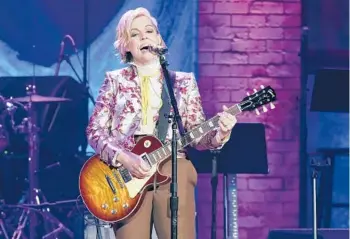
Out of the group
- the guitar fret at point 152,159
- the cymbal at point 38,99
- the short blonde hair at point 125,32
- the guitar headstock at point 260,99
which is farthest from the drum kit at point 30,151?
the guitar headstock at point 260,99

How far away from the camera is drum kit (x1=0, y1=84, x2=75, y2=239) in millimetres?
6055

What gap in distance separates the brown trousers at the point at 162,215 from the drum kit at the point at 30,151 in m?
2.09

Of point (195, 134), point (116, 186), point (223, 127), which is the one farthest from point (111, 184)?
point (223, 127)

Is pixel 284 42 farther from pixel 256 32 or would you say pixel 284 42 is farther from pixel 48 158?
pixel 48 158

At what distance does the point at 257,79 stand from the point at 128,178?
2.24 m

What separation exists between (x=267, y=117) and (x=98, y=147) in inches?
90.1

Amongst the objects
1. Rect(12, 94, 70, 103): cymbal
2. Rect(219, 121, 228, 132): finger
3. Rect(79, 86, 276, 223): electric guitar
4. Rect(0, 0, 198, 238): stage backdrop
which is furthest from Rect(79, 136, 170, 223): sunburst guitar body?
Rect(0, 0, 198, 238): stage backdrop

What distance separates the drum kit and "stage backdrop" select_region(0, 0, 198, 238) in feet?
0.84

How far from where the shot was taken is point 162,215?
4.02 meters

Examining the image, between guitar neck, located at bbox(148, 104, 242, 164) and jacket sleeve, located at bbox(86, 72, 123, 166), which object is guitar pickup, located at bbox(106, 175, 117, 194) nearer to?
jacket sleeve, located at bbox(86, 72, 123, 166)

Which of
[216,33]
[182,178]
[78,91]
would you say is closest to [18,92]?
[78,91]

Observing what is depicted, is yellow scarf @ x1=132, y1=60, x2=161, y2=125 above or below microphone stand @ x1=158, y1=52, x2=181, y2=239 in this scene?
above

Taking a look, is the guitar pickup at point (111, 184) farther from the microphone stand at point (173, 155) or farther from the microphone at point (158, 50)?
the microphone at point (158, 50)

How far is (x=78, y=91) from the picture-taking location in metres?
6.21
